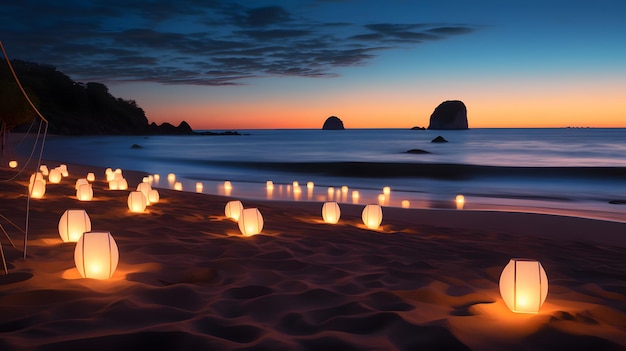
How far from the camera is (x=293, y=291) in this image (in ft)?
10.9

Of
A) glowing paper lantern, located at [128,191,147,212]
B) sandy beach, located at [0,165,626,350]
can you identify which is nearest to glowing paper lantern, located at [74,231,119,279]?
sandy beach, located at [0,165,626,350]

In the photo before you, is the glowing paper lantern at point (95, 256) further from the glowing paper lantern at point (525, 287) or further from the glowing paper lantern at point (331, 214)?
the glowing paper lantern at point (331, 214)

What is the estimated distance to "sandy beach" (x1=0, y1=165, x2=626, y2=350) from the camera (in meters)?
2.49

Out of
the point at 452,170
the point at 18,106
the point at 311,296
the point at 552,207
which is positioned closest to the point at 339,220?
the point at 311,296

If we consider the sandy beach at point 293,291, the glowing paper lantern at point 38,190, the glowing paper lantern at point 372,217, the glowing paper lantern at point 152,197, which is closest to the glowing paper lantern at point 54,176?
the glowing paper lantern at point 38,190

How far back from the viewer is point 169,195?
Result: 8.91 m

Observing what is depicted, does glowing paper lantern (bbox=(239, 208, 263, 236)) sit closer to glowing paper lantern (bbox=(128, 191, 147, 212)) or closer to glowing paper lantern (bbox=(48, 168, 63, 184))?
glowing paper lantern (bbox=(128, 191, 147, 212))

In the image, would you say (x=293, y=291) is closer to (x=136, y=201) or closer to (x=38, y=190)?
(x=136, y=201)

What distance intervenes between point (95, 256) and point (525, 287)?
9.26ft

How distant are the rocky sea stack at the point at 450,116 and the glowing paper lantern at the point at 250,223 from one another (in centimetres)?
13777

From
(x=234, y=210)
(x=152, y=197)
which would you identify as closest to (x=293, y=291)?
(x=234, y=210)

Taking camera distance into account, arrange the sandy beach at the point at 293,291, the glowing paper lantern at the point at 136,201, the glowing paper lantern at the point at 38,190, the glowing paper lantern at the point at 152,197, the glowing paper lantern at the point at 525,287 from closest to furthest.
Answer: the sandy beach at the point at 293,291
the glowing paper lantern at the point at 525,287
the glowing paper lantern at the point at 136,201
the glowing paper lantern at the point at 38,190
the glowing paper lantern at the point at 152,197

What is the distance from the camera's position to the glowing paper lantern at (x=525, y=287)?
2.90 m

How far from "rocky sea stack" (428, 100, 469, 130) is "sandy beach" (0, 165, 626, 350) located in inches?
5371
